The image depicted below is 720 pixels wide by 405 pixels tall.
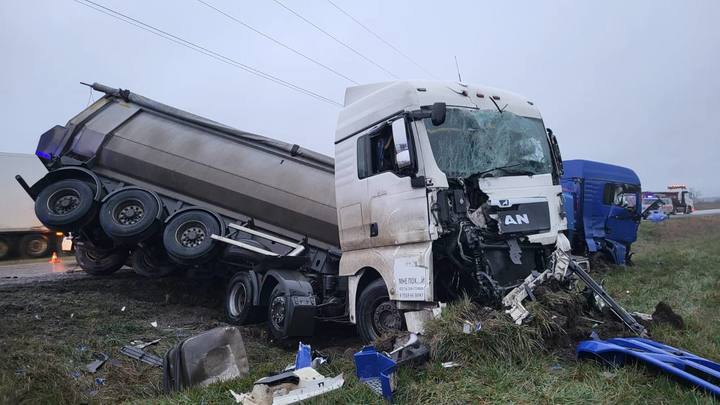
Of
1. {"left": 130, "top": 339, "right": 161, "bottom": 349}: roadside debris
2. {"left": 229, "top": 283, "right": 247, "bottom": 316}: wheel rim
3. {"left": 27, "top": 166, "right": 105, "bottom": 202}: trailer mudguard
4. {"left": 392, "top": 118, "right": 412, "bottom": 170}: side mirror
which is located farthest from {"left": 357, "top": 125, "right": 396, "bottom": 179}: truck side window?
{"left": 27, "top": 166, "right": 105, "bottom": 202}: trailer mudguard

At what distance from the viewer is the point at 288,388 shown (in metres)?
3.45

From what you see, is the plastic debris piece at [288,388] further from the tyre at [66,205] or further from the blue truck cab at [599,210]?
the blue truck cab at [599,210]

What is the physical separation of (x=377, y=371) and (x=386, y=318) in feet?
4.45

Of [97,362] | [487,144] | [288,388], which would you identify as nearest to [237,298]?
[97,362]

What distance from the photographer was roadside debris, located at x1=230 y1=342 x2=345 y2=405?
3.33m

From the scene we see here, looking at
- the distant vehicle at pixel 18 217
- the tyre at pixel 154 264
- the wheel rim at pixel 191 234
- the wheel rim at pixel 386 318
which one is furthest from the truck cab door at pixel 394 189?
the distant vehicle at pixel 18 217

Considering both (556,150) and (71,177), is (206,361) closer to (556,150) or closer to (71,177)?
(556,150)

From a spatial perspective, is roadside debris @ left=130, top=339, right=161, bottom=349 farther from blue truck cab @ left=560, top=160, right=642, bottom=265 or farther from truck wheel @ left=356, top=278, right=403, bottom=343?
blue truck cab @ left=560, top=160, right=642, bottom=265

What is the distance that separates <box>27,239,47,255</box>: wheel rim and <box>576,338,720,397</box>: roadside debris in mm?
17697

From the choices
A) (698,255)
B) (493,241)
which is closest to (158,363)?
(493,241)

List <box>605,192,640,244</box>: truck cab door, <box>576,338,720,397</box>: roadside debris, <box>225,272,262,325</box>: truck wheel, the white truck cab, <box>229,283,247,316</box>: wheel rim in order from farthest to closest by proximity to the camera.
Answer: <box>605,192,640,244</box>: truck cab door, <box>229,283,247,316</box>: wheel rim, <box>225,272,262,325</box>: truck wheel, the white truck cab, <box>576,338,720,397</box>: roadside debris

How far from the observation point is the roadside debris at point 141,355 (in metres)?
5.03

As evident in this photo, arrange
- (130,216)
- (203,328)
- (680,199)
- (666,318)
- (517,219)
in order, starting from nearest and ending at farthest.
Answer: (517,219)
(666,318)
(203,328)
(130,216)
(680,199)

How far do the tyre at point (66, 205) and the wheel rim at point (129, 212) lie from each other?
333 millimetres
